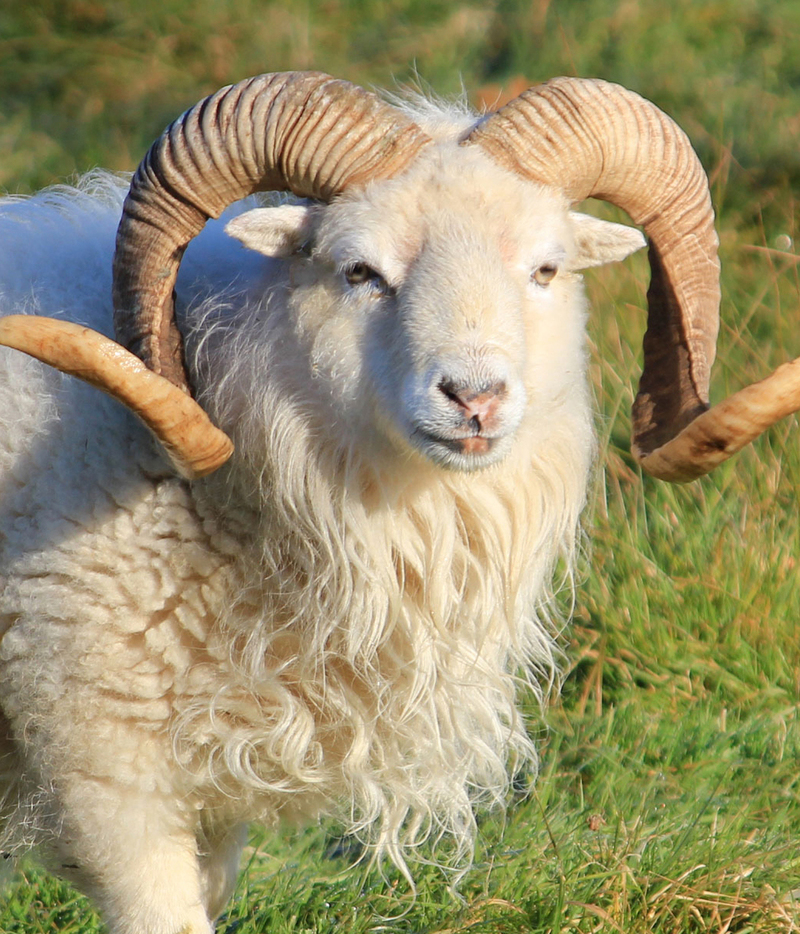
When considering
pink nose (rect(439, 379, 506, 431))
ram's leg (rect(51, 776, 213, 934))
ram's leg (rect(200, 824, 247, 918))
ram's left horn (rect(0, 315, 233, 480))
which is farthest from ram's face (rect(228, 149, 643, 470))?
ram's leg (rect(200, 824, 247, 918))

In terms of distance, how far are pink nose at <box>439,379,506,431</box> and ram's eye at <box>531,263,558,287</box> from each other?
44 cm

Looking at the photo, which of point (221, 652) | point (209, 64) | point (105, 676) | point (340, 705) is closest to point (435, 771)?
point (340, 705)

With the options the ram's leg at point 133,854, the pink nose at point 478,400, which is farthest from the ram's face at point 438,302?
the ram's leg at point 133,854

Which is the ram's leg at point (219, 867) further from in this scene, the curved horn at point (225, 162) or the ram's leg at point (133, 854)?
the curved horn at point (225, 162)

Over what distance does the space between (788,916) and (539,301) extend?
1.55 meters

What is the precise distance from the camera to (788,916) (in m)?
3.09

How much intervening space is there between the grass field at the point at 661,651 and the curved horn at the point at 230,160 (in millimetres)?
1389

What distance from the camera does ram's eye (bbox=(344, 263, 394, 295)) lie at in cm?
290

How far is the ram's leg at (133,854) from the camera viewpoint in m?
3.04

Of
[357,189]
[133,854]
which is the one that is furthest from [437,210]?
[133,854]

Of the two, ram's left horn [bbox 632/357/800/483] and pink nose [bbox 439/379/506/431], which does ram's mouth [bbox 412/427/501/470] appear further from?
ram's left horn [bbox 632/357/800/483]

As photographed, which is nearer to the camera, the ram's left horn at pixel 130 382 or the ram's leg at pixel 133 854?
the ram's left horn at pixel 130 382

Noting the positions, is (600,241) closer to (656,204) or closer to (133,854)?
(656,204)

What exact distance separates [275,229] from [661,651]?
2.11 metres
